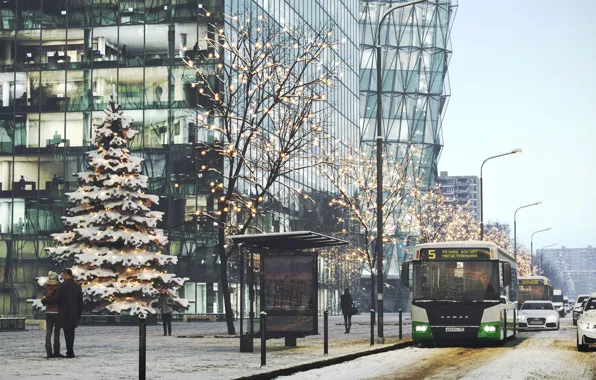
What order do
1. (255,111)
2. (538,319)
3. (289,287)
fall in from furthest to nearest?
(538,319) → (255,111) → (289,287)

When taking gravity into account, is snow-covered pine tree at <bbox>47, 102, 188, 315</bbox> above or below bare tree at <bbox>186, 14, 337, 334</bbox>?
below

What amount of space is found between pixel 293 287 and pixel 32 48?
118 feet

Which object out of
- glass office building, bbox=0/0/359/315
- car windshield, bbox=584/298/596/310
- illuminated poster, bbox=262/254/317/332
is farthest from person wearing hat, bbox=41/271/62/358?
glass office building, bbox=0/0/359/315

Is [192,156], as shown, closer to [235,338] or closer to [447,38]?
[235,338]

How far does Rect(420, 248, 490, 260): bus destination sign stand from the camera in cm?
2903

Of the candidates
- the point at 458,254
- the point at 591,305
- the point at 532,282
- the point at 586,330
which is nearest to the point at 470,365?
the point at 586,330

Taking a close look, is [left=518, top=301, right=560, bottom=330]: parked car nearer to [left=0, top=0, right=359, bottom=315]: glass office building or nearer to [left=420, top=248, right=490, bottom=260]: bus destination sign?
[left=420, top=248, right=490, bottom=260]: bus destination sign

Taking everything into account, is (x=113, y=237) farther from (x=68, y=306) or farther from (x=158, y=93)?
(x=68, y=306)

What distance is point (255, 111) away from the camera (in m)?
32.4

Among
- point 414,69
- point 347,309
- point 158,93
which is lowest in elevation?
point 347,309

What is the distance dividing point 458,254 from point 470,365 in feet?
28.1

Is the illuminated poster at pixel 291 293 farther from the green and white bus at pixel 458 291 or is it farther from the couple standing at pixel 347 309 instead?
the couple standing at pixel 347 309

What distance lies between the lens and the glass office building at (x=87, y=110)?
5331 cm

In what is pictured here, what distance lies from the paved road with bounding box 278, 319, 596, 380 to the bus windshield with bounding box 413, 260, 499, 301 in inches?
60.7
